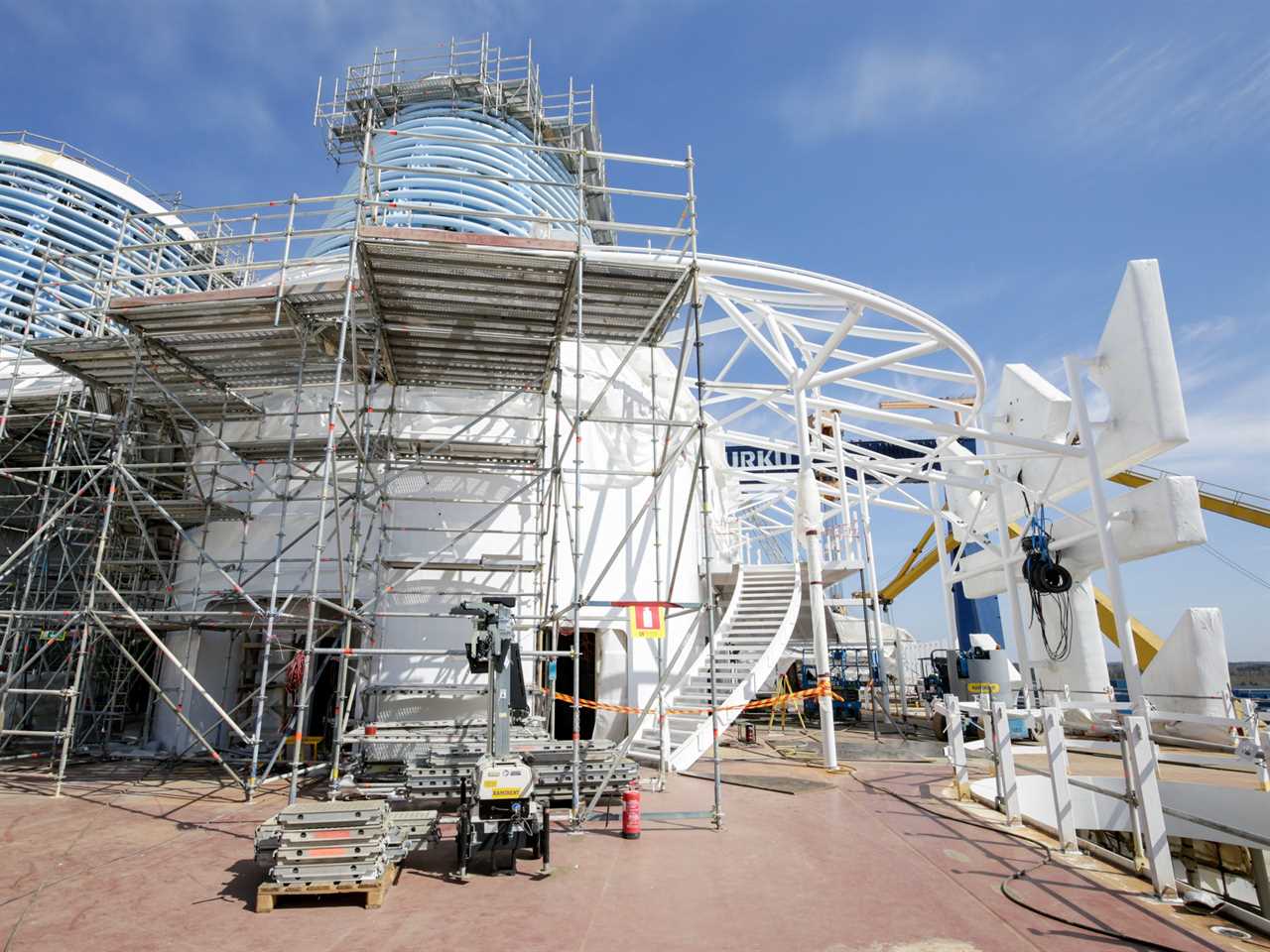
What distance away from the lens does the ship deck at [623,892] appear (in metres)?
4.74

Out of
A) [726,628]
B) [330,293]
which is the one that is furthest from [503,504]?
[726,628]

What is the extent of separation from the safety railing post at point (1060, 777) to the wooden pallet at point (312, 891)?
633 centimetres

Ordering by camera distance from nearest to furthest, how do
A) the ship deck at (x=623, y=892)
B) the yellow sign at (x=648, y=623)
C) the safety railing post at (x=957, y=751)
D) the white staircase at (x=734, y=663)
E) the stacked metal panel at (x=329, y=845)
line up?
the ship deck at (x=623, y=892)
the stacked metal panel at (x=329, y=845)
the yellow sign at (x=648, y=623)
the safety railing post at (x=957, y=751)
the white staircase at (x=734, y=663)

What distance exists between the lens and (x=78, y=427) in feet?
42.4

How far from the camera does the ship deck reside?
187 inches

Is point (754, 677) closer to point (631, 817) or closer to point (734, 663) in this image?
point (734, 663)

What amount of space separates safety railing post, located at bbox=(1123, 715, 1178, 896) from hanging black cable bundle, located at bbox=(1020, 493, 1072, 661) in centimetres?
1205

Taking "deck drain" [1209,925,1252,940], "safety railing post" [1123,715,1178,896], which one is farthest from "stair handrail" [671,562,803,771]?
"deck drain" [1209,925,1252,940]

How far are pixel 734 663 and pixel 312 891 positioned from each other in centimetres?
1034

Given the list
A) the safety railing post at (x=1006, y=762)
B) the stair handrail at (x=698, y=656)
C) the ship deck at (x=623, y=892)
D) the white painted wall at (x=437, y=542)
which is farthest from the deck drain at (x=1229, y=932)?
the white painted wall at (x=437, y=542)

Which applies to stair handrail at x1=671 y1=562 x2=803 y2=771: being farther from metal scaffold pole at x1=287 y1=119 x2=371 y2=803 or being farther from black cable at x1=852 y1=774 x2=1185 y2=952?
metal scaffold pole at x1=287 y1=119 x2=371 y2=803

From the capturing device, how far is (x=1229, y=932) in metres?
4.82

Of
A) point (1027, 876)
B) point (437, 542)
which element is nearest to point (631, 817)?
point (1027, 876)

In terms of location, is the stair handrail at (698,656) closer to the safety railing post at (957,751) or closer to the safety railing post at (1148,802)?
the safety railing post at (957,751)
